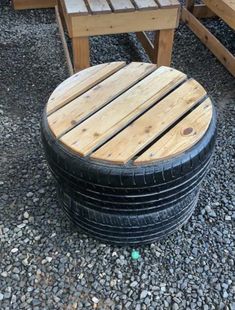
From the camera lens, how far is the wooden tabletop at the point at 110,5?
274 centimetres

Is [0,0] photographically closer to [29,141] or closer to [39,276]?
[29,141]

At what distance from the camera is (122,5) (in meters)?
2.80

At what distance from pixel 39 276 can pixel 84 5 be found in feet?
5.81

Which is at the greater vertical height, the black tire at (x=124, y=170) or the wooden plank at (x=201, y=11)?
the black tire at (x=124, y=170)

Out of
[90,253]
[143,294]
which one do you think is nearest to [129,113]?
[90,253]

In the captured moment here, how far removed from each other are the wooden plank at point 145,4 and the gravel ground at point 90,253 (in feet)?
3.02

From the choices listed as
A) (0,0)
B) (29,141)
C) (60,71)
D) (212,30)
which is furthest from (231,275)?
(0,0)

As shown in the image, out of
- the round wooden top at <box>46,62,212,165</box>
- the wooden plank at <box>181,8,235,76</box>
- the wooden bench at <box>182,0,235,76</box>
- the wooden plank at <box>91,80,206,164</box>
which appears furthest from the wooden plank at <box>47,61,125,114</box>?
the wooden plank at <box>181,8,235,76</box>

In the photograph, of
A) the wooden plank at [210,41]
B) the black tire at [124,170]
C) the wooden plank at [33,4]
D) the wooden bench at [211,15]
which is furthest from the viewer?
the wooden plank at [33,4]

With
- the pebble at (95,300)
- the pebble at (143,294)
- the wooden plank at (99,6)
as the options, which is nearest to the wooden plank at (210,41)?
the wooden plank at (99,6)

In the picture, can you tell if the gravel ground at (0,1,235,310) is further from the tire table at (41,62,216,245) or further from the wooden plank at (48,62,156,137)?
the wooden plank at (48,62,156,137)

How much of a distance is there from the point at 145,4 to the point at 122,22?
0.20 meters

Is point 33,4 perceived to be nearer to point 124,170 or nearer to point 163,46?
point 163,46

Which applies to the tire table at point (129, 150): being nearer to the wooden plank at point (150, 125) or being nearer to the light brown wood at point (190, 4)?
the wooden plank at point (150, 125)
